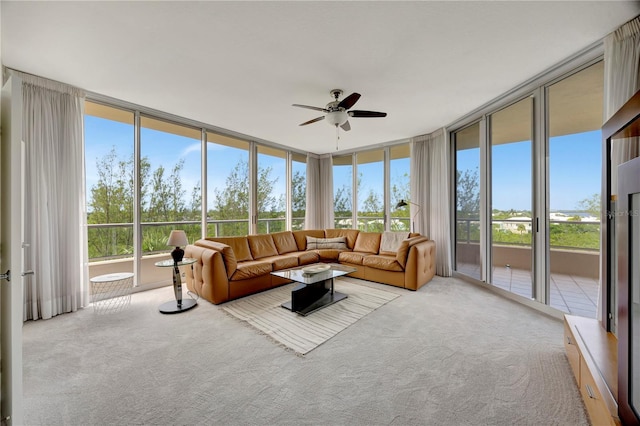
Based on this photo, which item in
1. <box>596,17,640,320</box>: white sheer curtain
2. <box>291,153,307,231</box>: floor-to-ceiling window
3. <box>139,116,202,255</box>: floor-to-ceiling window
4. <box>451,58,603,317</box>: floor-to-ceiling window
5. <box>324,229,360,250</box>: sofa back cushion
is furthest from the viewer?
<box>291,153,307,231</box>: floor-to-ceiling window

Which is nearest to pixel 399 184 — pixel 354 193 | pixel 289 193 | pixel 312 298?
pixel 354 193

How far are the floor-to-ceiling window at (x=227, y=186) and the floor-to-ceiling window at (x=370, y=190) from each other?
2.72 m

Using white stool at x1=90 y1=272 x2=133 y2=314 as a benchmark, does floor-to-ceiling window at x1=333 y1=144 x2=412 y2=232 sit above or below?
above

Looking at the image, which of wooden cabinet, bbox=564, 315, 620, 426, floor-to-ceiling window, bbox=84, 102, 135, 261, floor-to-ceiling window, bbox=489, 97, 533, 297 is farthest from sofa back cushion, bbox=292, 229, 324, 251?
wooden cabinet, bbox=564, 315, 620, 426

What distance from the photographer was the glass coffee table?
314 centimetres

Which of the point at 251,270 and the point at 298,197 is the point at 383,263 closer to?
the point at 251,270

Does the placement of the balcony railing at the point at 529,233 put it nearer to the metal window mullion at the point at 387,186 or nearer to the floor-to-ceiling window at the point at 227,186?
the metal window mullion at the point at 387,186

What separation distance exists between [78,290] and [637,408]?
4.83 m

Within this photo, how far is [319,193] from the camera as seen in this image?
6.98 m

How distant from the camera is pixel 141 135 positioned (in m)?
3.95

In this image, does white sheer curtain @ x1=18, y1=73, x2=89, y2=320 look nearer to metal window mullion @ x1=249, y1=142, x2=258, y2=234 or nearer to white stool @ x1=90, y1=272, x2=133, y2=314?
white stool @ x1=90, y1=272, x2=133, y2=314

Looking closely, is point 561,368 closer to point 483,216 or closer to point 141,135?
point 483,216

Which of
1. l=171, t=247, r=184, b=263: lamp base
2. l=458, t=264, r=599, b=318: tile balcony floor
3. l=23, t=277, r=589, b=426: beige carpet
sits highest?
l=171, t=247, r=184, b=263: lamp base

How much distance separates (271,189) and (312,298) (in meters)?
3.29
